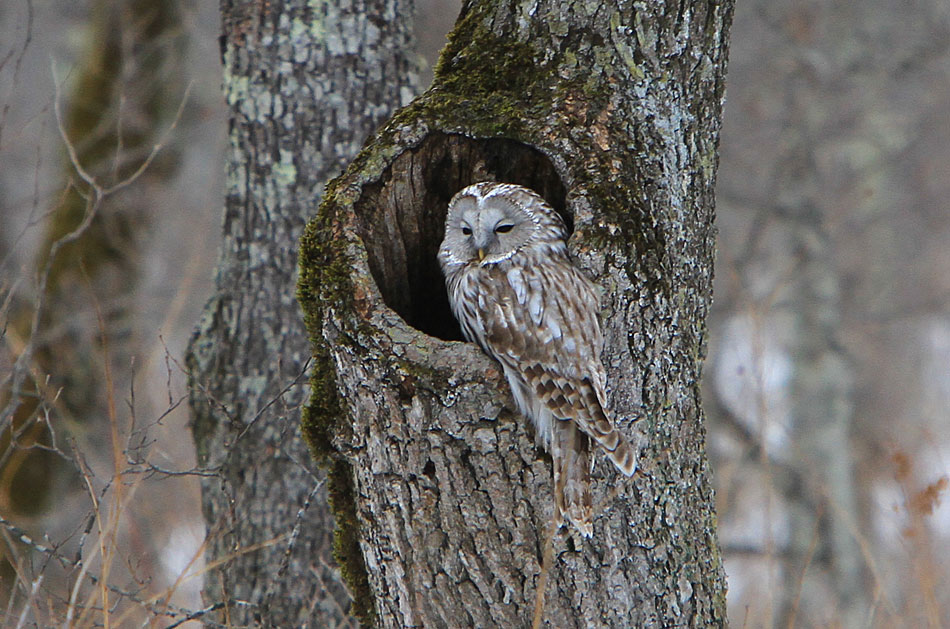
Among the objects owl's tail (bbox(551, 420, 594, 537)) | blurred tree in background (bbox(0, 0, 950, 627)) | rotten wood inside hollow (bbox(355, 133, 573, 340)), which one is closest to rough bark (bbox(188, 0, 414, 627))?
blurred tree in background (bbox(0, 0, 950, 627))

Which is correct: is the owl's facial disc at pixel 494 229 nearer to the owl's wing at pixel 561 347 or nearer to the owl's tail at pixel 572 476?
the owl's wing at pixel 561 347

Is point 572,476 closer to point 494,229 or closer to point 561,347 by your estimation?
point 561,347

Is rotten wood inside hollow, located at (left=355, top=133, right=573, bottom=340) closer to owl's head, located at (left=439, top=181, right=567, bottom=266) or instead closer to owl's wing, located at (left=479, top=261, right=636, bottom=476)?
owl's head, located at (left=439, top=181, right=567, bottom=266)

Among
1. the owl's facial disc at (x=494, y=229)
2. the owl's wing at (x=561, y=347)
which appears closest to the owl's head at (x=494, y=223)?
the owl's facial disc at (x=494, y=229)

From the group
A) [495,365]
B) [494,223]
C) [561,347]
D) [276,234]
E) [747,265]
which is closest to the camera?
[495,365]

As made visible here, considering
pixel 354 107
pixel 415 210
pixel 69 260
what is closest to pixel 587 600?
pixel 415 210

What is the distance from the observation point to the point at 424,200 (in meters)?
2.83

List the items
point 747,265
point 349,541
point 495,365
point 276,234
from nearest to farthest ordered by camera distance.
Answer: point 495,365, point 349,541, point 276,234, point 747,265

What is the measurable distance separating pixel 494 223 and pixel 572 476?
0.89 m

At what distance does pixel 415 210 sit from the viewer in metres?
2.79

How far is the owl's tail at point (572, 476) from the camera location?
7.32 ft

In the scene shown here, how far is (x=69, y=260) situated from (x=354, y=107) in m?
3.09

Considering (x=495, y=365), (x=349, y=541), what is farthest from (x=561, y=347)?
(x=349, y=541)

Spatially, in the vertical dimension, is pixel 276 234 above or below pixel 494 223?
above
